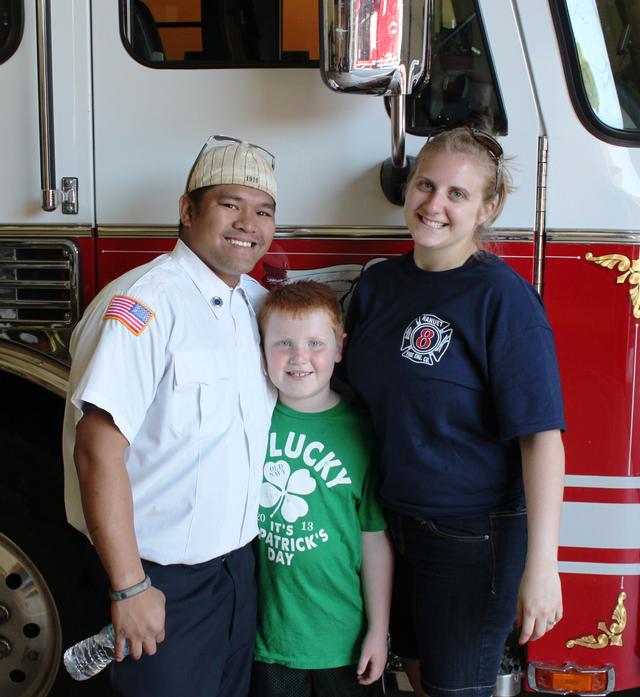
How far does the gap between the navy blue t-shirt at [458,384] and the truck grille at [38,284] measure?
2.82 ft

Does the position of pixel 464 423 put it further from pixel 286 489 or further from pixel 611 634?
pixel 611 634

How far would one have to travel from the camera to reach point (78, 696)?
7.53 feet

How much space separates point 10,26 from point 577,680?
234cm

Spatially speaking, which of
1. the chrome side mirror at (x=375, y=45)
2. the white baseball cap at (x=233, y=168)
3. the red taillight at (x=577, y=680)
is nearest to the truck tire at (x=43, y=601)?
the white baseball cap at (x=233, y=168)

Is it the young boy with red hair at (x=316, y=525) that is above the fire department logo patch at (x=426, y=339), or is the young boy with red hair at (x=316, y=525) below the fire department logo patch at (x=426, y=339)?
below

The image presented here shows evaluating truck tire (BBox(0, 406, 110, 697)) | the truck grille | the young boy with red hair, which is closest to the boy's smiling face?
the young boy with red hair

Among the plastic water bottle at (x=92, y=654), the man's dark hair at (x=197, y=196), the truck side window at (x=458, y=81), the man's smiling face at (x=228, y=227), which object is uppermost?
the truck side window at (x=458, y=81)

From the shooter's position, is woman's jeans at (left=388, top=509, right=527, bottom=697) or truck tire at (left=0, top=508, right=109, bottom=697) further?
truck tire at (left=0, top=508, right=109, bottom=697)

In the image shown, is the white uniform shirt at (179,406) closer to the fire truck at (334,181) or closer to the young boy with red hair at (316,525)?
the young boy with red hair at (316,525)

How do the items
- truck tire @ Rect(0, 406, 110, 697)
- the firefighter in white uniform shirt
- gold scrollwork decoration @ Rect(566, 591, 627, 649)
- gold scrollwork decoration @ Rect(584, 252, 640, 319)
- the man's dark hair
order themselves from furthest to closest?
1. truck tire @ Rect(0, 406, 110, 697)
2. gold scrollwork decoration @ Rect(566, 591, 627, 649)
3. gold scrollwork decoration @ Rect(584, 252, 640, 319)
4. the man's dark hair
5. the firefighter in white uniform shirt

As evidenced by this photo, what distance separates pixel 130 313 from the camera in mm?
1635

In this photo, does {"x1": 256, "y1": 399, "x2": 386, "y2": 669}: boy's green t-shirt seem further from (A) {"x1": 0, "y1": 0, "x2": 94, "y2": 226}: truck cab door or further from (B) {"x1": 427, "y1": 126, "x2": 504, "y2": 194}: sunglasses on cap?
(A) {"x1": 0, "y1": 0, "x2": 94, "y2": 226}: truck cab door

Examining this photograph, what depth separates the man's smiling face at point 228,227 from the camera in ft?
5.96

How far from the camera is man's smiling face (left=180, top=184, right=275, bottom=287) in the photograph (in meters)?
1.82
